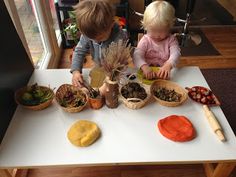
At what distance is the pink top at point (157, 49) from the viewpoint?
1274mm

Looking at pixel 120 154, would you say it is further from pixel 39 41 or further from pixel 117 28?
pixel 39 41

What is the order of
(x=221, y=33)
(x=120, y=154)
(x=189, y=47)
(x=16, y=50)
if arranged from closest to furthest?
(x=120, y=154) < (x=16, y=50) < (x=189, y=47) < (x=221, y=33)

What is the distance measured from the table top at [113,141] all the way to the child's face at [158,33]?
0.41 meters

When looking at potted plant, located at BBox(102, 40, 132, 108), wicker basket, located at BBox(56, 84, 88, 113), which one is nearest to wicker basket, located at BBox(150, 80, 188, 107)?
potted plant, located at BBox(102, 40, 132, 108)

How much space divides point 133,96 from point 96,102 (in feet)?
0.50

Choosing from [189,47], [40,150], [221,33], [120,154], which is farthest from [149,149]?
[221,33]

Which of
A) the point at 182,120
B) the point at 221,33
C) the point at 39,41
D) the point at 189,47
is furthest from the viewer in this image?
the point at 221,33

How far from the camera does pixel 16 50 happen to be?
1.06 meters

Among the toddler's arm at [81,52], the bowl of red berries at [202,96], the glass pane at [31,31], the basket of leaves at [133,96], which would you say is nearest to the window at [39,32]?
the glass pane at [31,31]

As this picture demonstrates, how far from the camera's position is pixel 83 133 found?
839 millimetres

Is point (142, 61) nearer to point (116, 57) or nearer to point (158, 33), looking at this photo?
point (158, 33)

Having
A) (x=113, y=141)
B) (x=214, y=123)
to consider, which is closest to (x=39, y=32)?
(x=113, y=141)

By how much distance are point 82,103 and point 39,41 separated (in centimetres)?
123

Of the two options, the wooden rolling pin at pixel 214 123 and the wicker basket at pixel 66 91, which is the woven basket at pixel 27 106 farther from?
the wooden rolling pin at pixel 214 123
